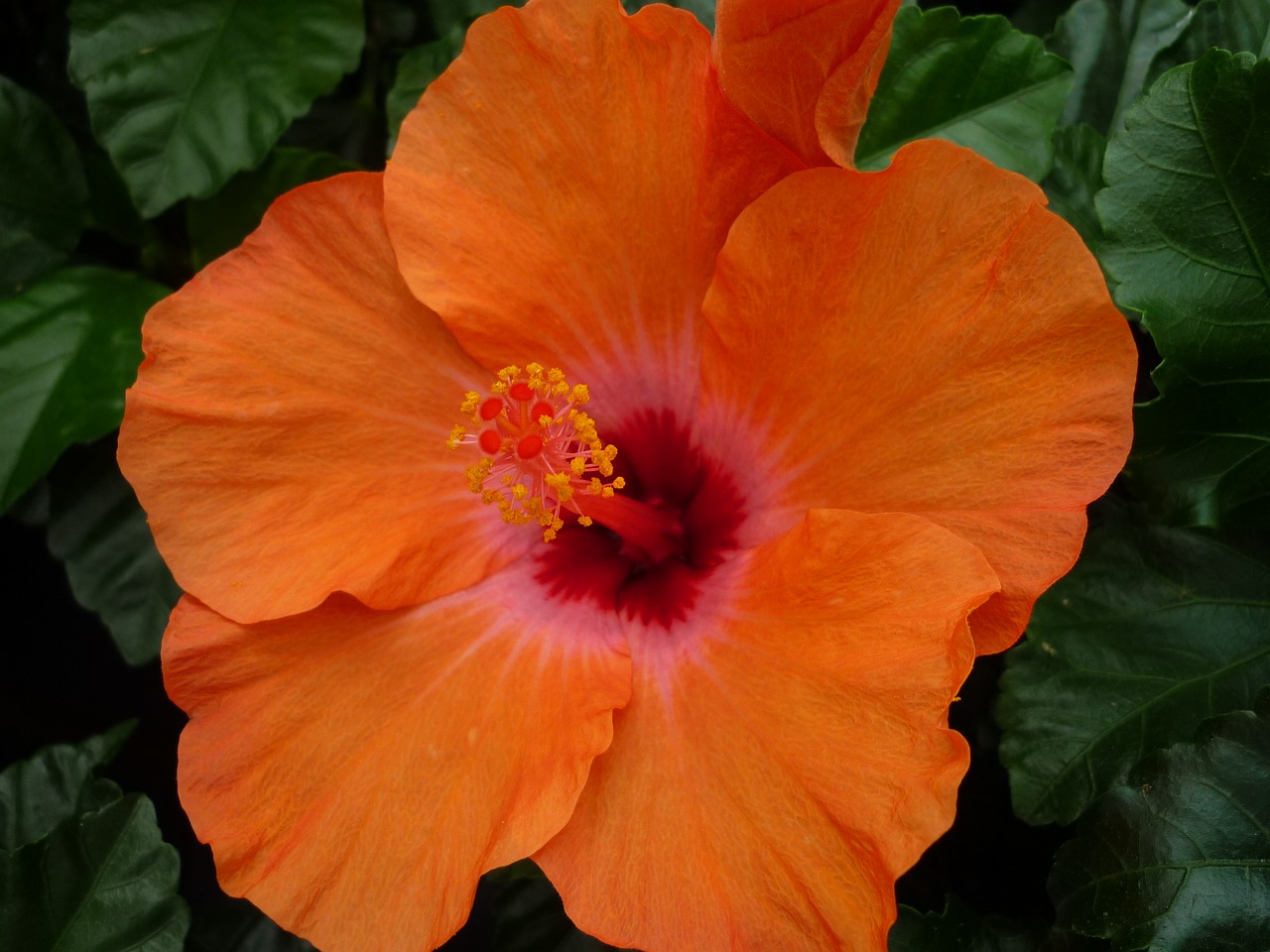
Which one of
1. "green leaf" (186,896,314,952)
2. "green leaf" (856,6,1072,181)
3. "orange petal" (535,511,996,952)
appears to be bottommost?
"green leaf" (186,896,314,952)

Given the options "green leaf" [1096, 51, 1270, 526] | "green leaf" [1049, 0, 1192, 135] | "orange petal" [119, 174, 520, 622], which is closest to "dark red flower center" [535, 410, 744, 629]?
"orange petal" [119, 174, 520, 622]

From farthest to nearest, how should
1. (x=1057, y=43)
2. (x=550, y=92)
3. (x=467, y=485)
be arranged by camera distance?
(x=1057, y=43), (x=467, y=485), (x=550, y=92)

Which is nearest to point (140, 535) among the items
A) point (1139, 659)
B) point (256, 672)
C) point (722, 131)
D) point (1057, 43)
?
point (256, 672)

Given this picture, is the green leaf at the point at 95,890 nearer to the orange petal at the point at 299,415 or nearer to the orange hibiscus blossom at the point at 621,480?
the orange hibiscus blossom at the point at 621,480

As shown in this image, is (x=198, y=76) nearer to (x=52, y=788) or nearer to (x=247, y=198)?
(x=247, y=198)

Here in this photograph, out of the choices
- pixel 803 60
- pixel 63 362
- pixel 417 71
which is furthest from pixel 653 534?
pixel 63 362

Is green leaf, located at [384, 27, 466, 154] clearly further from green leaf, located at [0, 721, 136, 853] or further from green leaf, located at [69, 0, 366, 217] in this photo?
green leaf, located at [0, 721, 136, 853]

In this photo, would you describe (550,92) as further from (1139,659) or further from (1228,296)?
(1139,659)
